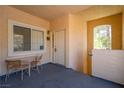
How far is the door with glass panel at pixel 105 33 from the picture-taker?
14.5ft

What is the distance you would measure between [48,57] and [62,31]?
1.83m

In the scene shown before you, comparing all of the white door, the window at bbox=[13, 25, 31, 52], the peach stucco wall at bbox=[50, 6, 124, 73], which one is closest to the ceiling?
the peach stucco wall at bbox=[50, 6, 124, 73]

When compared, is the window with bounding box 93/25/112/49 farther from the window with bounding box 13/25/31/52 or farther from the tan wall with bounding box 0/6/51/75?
the tan wall with bounding box 0/6/51/75

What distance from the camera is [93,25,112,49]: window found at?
15.9ft

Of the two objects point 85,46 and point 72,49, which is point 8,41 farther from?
point 85,46

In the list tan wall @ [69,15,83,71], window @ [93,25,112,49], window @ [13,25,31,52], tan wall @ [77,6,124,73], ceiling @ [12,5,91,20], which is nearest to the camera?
ceiling @ [12,5,91,20]

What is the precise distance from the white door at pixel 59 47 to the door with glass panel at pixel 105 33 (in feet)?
4.69

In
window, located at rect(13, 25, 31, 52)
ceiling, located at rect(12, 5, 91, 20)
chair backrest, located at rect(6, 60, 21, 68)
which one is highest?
ceiling, located at rect(12, 5, 91, 20)

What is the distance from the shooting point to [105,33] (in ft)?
16.4

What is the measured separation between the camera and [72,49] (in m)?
5.18

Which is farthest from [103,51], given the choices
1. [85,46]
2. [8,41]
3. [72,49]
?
[8,41]

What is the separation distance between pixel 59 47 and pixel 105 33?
237 cm

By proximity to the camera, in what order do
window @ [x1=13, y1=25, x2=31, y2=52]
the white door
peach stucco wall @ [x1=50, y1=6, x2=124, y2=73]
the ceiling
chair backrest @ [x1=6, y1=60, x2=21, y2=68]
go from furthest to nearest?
1. the white door
2. peach stucco wall @ [x1=50, y1=6, x2=124, y2=73]
3. window @ [x1=13, y1=25, x2=31, y2=52]
4. the ceiling
5. chair backrest @ [x1=6, y1=60, x2=21, y2=68]
